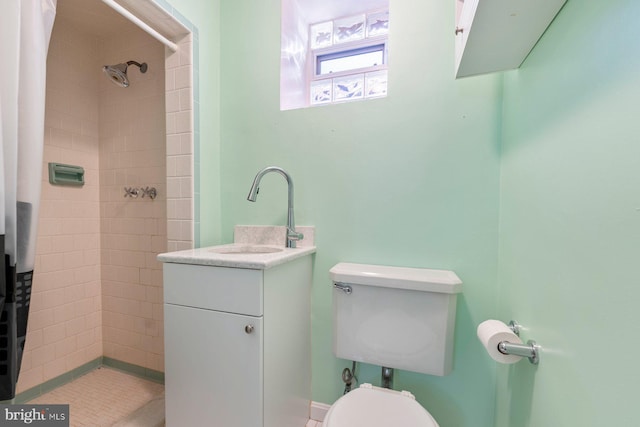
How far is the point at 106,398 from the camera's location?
1441 millimetres

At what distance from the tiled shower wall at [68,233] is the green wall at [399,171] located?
1099mm

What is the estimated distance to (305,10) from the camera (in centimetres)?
148

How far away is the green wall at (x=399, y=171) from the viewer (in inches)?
42.9

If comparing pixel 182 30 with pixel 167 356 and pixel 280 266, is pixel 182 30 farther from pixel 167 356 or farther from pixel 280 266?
pixel 167 356

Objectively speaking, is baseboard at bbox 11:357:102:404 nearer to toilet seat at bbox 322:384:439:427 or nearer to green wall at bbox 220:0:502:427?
green wall at bbox 220:0:502:427

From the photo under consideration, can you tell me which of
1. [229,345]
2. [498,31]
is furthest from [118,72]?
[498,31]

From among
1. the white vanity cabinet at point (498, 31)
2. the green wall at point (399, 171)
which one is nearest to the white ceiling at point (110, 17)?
the green wall at point (399, 171)

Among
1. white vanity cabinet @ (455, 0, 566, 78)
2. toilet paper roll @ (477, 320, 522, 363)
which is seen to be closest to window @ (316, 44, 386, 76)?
white vanity cabinet @ (455, 0, 566, 78)

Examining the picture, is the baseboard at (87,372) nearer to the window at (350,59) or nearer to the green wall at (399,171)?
the green wall at (399,171)

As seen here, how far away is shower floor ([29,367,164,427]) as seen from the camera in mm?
1269

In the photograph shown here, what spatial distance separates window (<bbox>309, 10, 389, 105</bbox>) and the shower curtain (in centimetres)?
116

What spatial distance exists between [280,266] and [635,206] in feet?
3.03

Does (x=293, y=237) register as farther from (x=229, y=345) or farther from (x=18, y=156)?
(x=18, y=156)

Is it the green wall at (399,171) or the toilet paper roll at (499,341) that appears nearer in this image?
the toilet paper roll at (499,341)
